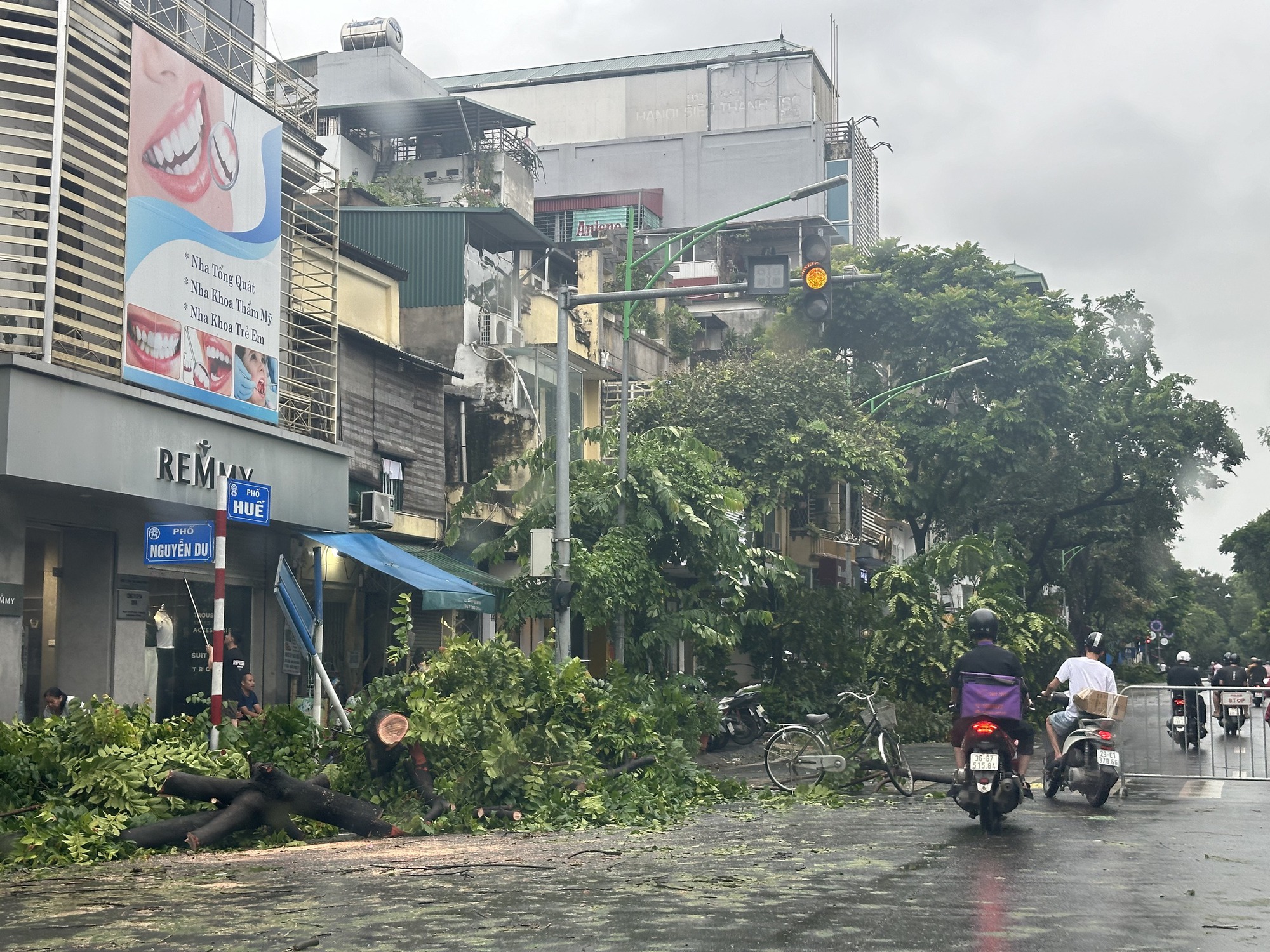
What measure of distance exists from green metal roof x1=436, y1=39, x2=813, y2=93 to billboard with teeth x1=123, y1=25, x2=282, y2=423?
50247mm

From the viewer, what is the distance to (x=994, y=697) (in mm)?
12812

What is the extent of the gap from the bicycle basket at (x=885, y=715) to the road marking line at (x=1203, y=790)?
3.22 metres

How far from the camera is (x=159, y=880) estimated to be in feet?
31.7

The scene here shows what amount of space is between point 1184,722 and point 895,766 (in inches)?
245

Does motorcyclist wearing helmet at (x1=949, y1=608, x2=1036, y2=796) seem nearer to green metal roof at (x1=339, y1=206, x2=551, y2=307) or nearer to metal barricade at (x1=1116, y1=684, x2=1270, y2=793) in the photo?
metal barricade at (x1=1116, y1=684, x2=1270, y2=793)

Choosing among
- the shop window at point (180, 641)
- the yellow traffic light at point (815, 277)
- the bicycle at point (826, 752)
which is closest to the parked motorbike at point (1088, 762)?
the bicycle at point (826, 752)

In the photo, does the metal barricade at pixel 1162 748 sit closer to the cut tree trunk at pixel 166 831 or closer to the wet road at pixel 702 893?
the wet road at pixel 702 893

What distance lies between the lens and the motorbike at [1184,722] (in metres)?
18.4

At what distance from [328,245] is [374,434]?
3.84 m

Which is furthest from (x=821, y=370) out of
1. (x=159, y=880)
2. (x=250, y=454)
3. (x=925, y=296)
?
(x=159, y=880)

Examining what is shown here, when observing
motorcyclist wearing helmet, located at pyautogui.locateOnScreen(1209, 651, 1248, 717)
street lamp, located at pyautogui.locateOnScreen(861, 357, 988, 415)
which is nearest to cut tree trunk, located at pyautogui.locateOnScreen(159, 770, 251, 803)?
motorcyclist wearing helmet, located at pyautogui.locateOnScreen(1209, 651, 1248, 717)

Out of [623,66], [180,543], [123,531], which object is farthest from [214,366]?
[623,66]

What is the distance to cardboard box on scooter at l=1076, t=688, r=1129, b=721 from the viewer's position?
15.0 m

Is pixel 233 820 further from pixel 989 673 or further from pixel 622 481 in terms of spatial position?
pixel 622 481
